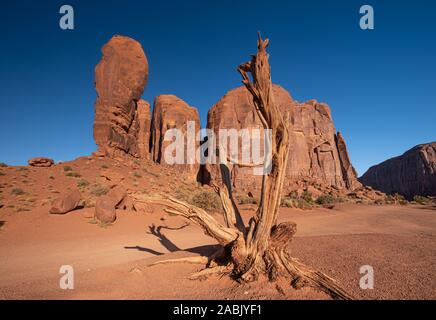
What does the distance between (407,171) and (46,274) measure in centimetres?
8149

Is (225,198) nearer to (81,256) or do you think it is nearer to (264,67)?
(264,67)

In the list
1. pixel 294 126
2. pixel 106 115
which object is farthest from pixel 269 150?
pixel 294 126

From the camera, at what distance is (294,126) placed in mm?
48219

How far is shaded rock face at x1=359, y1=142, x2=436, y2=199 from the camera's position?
188 ft

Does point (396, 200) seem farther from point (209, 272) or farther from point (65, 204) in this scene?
point (65, 204)

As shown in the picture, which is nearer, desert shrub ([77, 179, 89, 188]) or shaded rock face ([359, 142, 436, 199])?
desert shrub ([77, 179, 89, 188])

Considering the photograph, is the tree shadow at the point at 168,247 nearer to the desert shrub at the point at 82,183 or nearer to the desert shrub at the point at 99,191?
the desert shrub at the point at 99,191

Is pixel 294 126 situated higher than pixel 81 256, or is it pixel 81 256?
pixel 294 126

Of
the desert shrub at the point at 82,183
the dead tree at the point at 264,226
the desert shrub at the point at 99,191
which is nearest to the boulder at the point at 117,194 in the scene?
the desert shrub at the point at 99,191

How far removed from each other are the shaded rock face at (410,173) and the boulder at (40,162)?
72.7m

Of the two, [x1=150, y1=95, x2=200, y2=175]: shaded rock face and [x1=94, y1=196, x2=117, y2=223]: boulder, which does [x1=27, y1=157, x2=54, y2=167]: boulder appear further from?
[x1=150, y1=95, x2=200, y2=175]: shaded rock face

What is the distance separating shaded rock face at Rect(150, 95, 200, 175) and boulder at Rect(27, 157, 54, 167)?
834 inches

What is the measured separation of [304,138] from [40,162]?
1725 inches

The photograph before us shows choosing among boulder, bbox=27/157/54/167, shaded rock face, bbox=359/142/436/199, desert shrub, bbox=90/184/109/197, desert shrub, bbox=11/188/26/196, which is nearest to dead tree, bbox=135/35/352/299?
desert shrub, bbox=90/184/109/197
